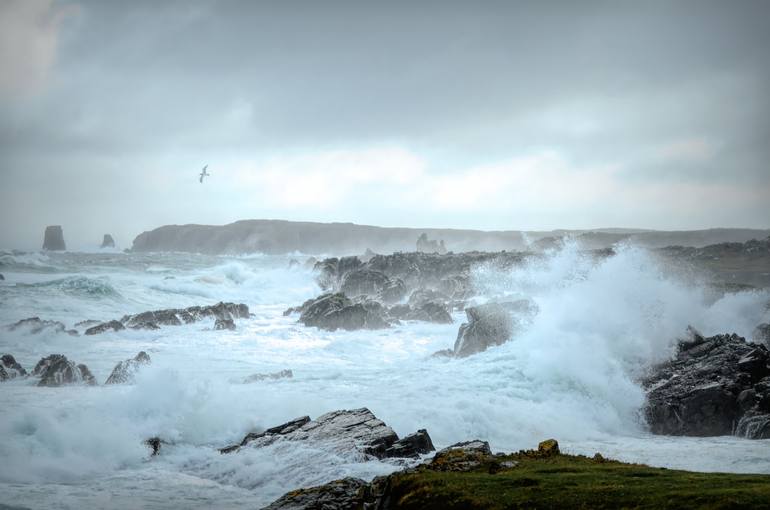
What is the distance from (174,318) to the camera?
4106 cm

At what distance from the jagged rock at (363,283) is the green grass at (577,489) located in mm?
51026

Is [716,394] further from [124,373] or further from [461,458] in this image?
[124,373]

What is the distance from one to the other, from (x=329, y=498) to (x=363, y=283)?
2061 inches

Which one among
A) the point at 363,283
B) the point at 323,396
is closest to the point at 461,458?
the point at 323,396

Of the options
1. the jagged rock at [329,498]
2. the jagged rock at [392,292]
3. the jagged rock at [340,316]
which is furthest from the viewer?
the jagged rock at [392,292]

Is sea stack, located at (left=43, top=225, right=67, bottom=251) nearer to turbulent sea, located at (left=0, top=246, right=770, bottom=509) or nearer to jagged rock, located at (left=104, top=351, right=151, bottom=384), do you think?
turbulent sea, located at (left=0, top=246, right=770, bottom=509)

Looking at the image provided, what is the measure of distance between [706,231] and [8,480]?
159605mm

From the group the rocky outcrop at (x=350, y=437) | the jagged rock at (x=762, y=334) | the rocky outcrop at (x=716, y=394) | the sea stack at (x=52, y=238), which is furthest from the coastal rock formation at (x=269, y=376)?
the sea stack at (x=52, y=238)

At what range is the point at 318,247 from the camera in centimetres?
19175

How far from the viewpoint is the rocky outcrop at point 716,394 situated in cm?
1730

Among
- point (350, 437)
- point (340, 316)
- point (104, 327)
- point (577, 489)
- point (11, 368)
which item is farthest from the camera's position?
point (340, 316)

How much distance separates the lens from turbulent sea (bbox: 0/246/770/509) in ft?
43.5

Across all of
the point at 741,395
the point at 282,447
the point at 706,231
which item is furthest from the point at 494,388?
the point at 706,231

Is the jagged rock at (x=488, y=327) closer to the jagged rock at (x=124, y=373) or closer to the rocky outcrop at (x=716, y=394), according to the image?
the rocky outcrop at (x=716, y=394)
